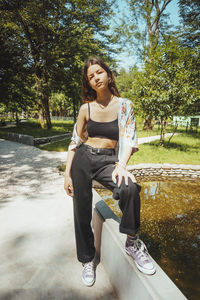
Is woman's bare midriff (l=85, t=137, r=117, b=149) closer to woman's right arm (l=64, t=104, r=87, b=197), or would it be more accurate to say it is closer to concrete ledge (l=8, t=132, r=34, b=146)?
woman's right arm (l=64, t=104, r=87, b=197)

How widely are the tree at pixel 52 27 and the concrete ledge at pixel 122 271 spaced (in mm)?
16158

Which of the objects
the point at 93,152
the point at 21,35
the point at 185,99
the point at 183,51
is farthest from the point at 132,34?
the point at 93,152

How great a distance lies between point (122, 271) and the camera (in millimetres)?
1622

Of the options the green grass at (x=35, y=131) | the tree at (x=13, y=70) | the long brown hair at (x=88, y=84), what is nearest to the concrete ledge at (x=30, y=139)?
the green grass at (x=35, y=131)

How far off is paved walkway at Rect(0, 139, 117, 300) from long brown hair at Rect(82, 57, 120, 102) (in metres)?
1.86

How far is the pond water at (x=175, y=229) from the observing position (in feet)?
8.98

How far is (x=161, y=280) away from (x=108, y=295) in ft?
2.25

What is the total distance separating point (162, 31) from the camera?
20.5 meters

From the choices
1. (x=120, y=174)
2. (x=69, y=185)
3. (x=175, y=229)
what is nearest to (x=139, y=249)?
(x=120, y=174)

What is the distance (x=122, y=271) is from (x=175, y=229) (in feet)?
8.59

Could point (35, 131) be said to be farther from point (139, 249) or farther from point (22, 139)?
point (139, 249)

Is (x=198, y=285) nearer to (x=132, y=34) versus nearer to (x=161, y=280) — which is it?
(x=161, y=280)

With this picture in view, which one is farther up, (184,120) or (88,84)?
(88,84)

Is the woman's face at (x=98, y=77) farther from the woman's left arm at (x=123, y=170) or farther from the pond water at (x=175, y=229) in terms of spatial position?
the pond water at (x=175, y=229)
